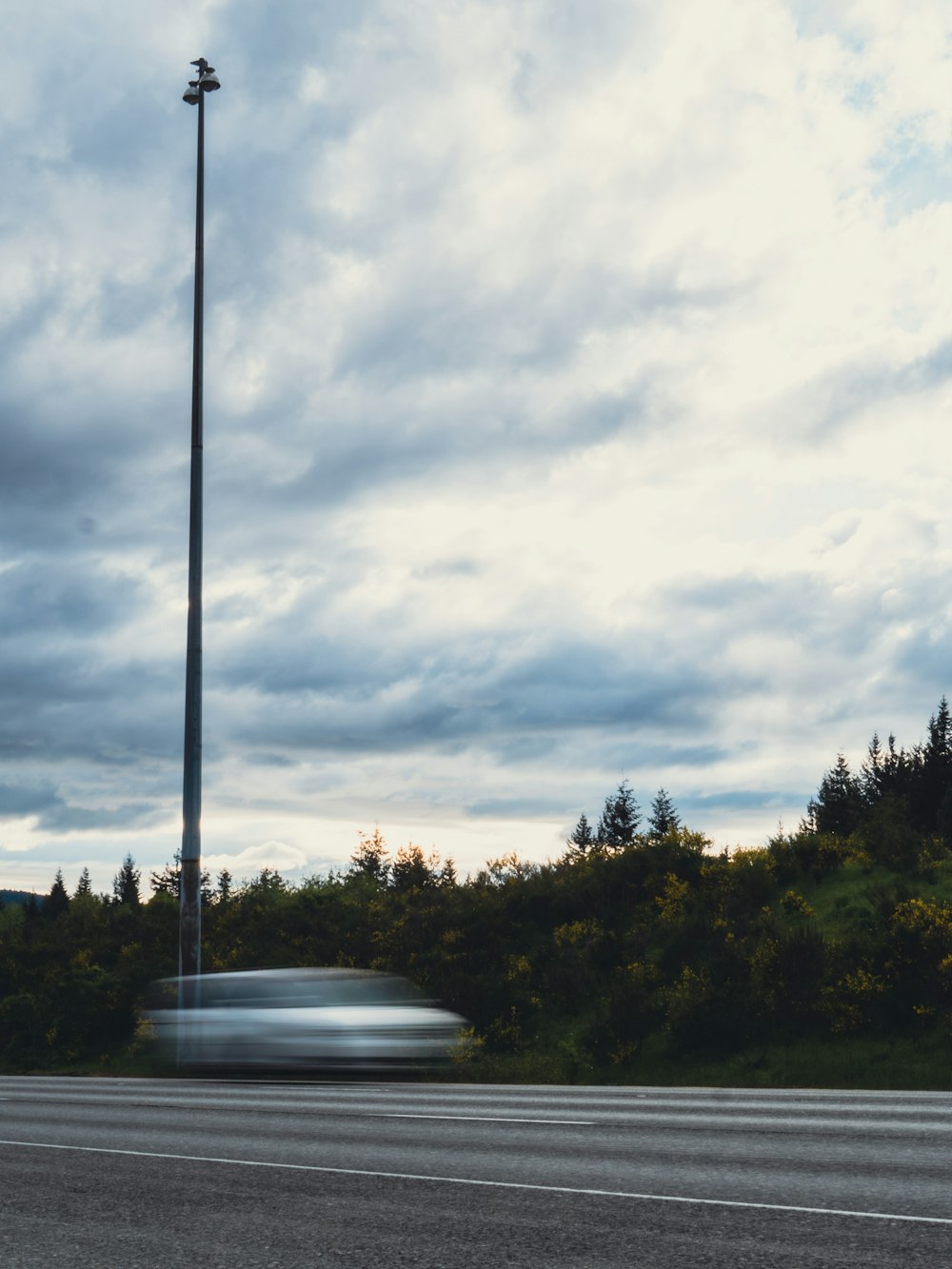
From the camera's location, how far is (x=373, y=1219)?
708 centimetres

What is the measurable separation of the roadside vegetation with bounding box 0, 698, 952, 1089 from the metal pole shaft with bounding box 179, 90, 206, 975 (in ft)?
16.6

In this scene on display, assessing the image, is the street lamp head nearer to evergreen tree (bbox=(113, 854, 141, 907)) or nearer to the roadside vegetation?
the roadside vegetation

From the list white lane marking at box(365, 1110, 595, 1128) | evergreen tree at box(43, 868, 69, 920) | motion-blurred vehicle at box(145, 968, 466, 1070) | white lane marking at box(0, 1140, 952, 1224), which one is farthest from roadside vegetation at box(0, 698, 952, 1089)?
evergreen tree at box(43, 868, 69, 920)

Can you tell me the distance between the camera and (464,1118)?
12547mm

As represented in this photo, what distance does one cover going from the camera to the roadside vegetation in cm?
2550

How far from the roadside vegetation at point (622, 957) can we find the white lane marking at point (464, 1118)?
29.4 feet

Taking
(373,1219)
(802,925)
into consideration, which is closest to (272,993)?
(373,1219)

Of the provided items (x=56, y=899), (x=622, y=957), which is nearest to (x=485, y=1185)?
(x=622, y=957)

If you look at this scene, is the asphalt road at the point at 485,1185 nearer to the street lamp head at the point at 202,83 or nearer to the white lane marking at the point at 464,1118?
the white lane marking at the point at 464,1118

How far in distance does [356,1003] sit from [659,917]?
15.7 m

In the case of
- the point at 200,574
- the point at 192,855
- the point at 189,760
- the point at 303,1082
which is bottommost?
the point at 303,1082

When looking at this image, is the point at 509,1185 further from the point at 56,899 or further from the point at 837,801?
the point at 56,899

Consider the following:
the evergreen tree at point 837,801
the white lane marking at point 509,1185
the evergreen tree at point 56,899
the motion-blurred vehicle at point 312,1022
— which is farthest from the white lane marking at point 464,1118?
the evergreen tree at point 56,899

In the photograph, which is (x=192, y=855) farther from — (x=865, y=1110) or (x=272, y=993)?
(x=865, y=1110)
